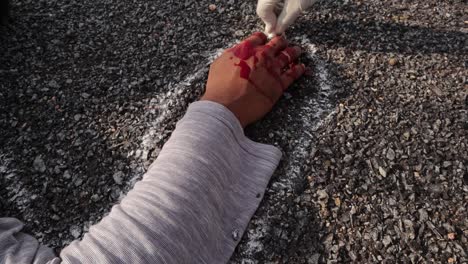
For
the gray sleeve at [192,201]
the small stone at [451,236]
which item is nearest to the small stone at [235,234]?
the gray sleeve at [192,201]

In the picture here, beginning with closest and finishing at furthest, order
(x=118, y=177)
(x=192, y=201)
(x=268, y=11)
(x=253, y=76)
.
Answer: (x=192, y=201)
(x=118, y=177)
(x=253, y=76)
(x=268, y=11)

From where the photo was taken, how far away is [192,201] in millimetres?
1388

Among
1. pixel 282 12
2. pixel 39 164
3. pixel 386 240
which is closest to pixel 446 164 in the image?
pixel 386 240

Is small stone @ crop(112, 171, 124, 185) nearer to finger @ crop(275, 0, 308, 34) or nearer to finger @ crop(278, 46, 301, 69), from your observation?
finger @ crop(278, 46, 301, 69)

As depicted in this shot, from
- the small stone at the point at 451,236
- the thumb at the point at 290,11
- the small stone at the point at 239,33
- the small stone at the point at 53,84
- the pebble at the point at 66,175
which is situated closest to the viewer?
the small stone at the point at 451,236

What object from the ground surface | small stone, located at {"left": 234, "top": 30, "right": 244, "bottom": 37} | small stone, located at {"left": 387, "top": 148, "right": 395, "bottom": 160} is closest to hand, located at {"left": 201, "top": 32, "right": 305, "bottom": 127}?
the ground surface

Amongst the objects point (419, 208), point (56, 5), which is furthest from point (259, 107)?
point (56, 5)

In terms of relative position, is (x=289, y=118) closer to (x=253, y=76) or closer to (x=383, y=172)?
(x=253, y=76)

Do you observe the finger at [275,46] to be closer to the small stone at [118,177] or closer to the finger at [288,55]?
the finger at [288,55]

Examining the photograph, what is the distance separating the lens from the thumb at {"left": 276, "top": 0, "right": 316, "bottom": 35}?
1.86m

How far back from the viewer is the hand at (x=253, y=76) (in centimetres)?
181

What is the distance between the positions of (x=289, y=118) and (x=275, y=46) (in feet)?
1.24

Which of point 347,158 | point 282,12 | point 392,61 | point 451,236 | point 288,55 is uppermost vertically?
point 282,12

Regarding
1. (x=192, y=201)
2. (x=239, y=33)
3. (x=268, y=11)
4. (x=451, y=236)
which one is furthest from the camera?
(x=239, y=33)
